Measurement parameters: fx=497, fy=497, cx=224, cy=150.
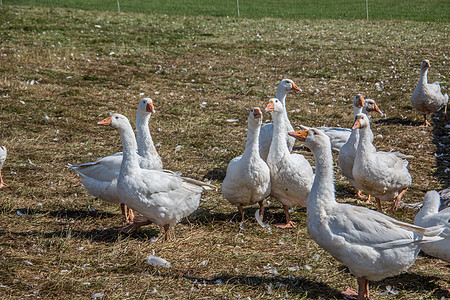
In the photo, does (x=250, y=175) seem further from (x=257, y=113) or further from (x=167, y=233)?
(x=167, y=233)

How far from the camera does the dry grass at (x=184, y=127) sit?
18.3 ft

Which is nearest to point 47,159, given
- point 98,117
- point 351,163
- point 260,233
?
point 98,117

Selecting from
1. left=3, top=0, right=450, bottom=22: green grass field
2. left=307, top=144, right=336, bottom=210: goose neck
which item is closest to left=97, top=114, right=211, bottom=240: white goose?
left=307, top=144, right=336, bottom=210: goose neck

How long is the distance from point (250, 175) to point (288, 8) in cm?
2807

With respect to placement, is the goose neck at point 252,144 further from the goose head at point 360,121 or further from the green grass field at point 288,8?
the green grass field at point 288,8

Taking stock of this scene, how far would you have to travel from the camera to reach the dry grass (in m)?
5.58

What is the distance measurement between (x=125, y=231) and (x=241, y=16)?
23372 millimetres

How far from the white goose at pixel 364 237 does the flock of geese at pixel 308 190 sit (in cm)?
1

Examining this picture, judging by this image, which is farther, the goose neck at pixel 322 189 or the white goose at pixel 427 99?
the white goose at pixel 427 99

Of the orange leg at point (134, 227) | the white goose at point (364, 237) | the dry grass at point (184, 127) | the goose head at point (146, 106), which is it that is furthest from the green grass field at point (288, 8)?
the white goose at point (364, 237)

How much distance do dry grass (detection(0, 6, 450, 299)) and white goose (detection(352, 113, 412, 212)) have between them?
1.79ft

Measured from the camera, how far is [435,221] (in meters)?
5.70

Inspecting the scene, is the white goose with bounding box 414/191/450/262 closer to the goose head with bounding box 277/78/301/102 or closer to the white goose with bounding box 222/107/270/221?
the white goose with bounding box 222/107/270/221

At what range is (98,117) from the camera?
1159 centimetres
